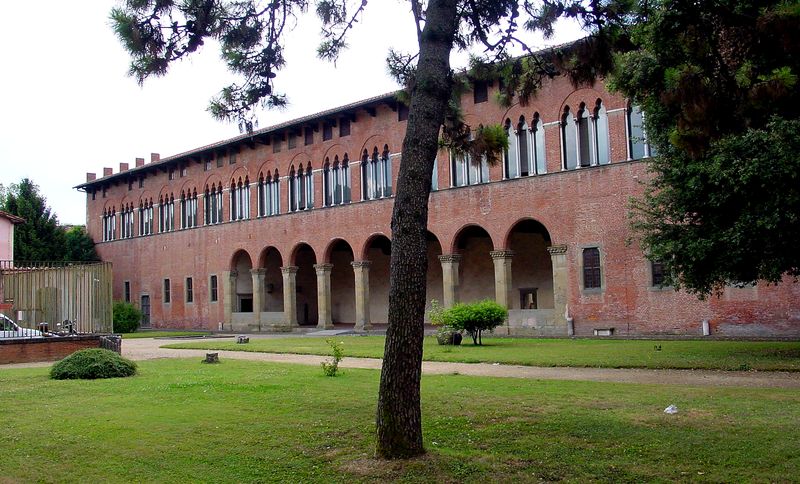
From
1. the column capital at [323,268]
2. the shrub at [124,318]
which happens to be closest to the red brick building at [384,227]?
the column capital at [323,268]

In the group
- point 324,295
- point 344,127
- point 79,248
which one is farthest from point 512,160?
point 79,248

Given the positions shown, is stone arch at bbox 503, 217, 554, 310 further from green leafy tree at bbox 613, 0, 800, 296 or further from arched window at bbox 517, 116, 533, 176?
green leafy tree at bbox 613, 0, 800, 296

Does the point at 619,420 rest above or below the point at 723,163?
below

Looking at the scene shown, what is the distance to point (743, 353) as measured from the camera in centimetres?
1762

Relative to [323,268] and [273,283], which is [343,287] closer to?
[273,283]

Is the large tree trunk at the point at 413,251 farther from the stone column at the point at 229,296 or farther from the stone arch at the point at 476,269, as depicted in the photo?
the stone column at the point at 229,296

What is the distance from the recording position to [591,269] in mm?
28844

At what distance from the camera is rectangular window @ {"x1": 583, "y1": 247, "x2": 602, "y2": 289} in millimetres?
28672

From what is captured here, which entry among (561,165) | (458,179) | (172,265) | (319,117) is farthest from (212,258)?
(561,165)

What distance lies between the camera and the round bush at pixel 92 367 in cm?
1423

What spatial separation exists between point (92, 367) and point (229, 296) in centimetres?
3043

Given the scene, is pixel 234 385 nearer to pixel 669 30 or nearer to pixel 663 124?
pixel 669 30

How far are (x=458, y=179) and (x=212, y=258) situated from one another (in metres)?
19.0

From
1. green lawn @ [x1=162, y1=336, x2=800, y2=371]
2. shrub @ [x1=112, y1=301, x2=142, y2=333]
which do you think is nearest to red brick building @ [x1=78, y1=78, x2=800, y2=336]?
shrub @ [x1=112, y1=301, x2=142, y2=333]
